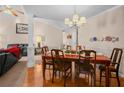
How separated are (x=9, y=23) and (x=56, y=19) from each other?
2756mm

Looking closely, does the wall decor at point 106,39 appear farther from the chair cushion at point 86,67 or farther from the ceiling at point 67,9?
the chair cushion at point 86,67

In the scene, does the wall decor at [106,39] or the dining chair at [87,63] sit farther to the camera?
the wall decor at [106,39]

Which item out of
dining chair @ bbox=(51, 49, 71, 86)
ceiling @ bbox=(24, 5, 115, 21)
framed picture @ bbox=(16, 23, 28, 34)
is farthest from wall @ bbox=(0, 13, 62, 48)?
dining chair @ bbox=(51, 49, 71, 86)

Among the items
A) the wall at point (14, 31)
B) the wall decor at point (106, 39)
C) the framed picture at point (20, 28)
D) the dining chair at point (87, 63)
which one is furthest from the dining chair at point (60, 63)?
the framed picture at point (20, 28)

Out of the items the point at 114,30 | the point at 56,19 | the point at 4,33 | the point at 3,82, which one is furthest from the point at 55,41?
the point at 3,82

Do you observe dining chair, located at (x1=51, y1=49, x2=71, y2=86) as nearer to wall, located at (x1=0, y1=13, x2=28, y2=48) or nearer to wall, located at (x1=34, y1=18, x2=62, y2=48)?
wall, located at (x1=34, y1=18, x2=62, y2=48)

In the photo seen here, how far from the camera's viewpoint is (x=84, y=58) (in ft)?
11.2

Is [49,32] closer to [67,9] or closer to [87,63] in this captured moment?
[67,9]

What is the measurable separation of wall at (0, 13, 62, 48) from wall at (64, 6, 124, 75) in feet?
5.41

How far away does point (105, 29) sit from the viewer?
17.1 feet

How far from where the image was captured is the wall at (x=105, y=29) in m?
4.47

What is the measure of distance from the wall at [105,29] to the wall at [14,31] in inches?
64.9

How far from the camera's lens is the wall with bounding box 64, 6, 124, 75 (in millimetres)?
4469

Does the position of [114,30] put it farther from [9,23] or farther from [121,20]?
[9,23]
